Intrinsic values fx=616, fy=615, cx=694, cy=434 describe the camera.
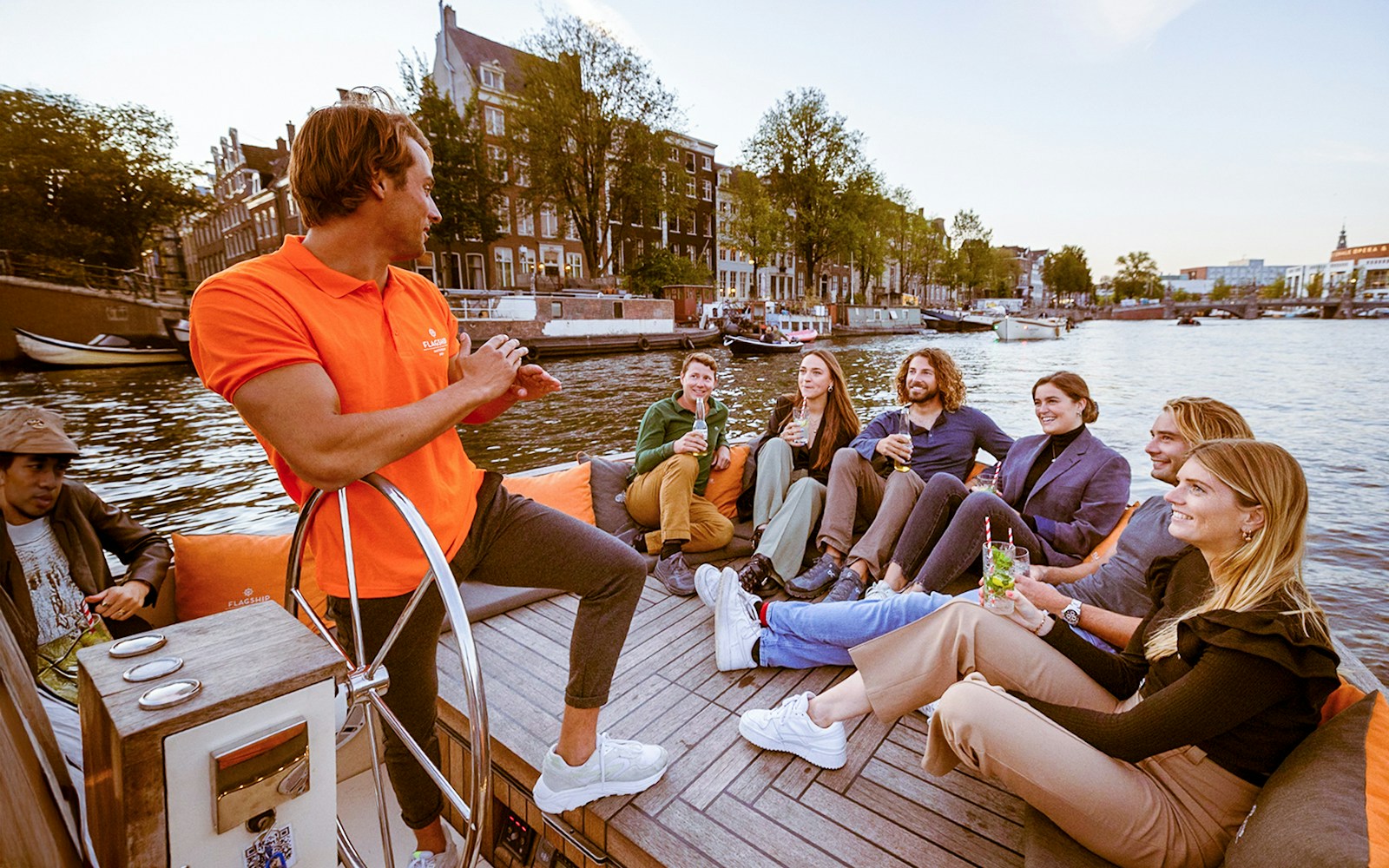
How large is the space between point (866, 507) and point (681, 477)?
44.2 inches

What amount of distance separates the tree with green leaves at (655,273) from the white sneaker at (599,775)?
34.1 metres

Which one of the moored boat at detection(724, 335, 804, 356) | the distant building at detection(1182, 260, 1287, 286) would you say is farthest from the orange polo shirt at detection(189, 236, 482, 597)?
the distant building at detection(1182, 260, 1287, 286)

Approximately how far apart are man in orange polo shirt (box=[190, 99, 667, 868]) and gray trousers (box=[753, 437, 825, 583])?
66.4 inches

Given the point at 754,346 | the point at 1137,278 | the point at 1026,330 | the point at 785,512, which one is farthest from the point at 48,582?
the point at 1137,278

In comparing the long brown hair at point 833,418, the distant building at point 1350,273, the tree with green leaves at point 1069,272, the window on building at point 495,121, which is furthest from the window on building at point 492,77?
the distant building at point 1350,273

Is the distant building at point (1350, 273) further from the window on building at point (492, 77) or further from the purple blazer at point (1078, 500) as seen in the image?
the purple blazer at point (1078, 500)

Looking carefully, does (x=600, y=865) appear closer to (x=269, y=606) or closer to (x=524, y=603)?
(x=269, y=606)

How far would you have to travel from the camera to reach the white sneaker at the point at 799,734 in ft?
6.57

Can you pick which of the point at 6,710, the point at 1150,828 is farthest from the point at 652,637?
the point at 6,710

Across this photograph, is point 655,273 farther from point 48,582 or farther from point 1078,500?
point 48,582

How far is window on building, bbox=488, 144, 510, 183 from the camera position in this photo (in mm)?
29609

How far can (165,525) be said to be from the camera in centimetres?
761

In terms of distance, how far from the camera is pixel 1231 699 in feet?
4.35

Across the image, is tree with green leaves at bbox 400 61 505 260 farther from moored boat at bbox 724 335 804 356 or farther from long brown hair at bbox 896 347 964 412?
long brown hair at bbox 896 347 964 412
